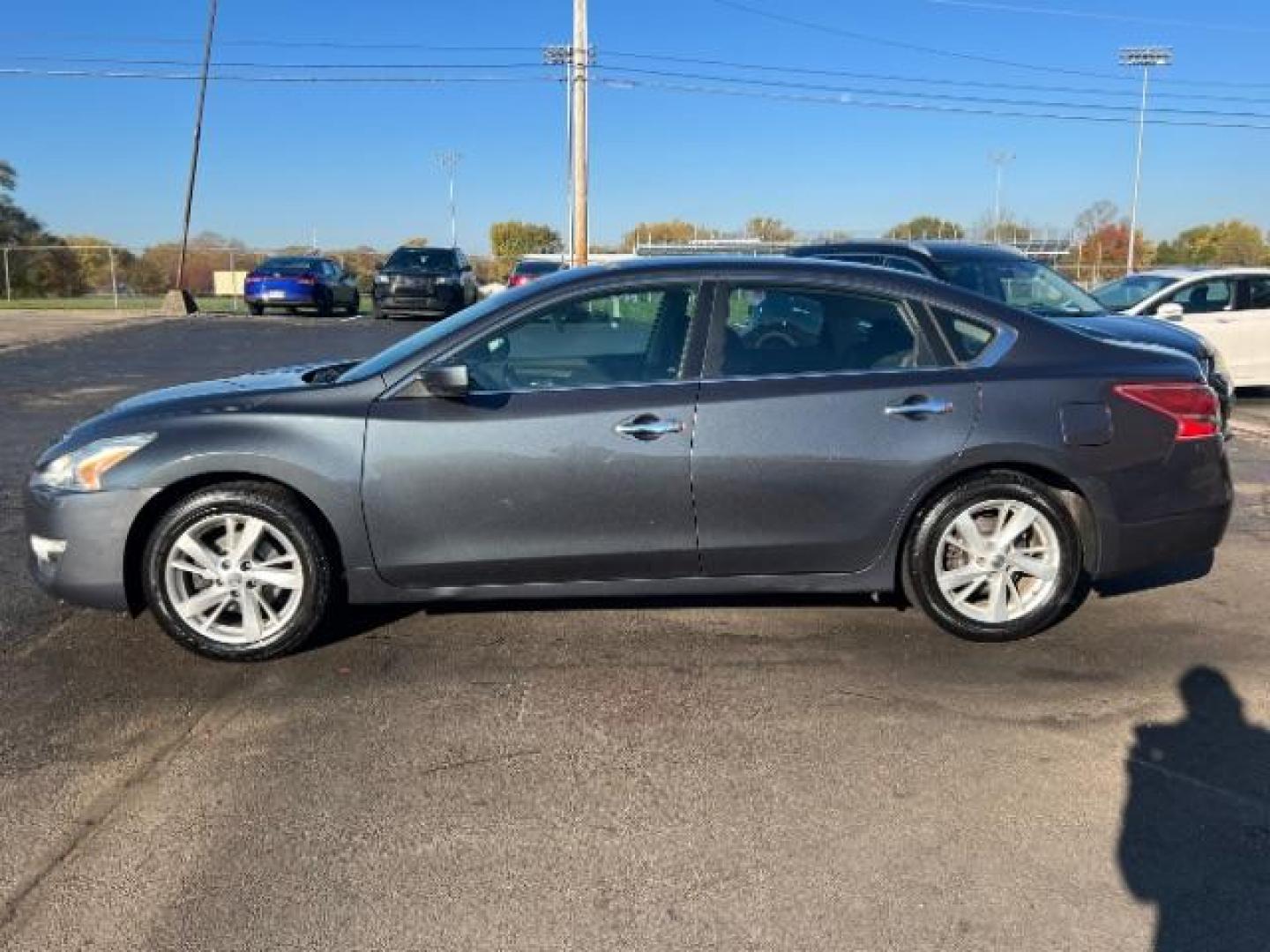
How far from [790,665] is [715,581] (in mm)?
450

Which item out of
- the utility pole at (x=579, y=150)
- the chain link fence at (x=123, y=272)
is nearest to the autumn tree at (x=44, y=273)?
the chain link fence at (x=123, y=272)

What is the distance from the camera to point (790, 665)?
13.3 ft

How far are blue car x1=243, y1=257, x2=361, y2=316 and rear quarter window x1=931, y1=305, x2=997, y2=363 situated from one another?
23315mm

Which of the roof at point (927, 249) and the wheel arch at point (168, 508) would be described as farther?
the roof at point (927, 249)

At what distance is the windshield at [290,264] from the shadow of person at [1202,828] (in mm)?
25026

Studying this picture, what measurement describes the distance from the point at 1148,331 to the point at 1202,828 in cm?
613

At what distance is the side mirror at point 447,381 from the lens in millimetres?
3914

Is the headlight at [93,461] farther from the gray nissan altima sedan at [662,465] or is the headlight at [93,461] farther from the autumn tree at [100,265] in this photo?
the autumn tree at [100,265]

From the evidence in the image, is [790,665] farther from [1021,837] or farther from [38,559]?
[38,559]

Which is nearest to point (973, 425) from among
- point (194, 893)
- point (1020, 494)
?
point (1020, 494)

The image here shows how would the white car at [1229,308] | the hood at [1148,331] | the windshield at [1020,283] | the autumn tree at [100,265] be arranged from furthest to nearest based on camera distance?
1. the autumn tree at [100,265]
2. the white car at [1229,308]
3. the windshield at [1020,283]
4. the hood at [1148,331]

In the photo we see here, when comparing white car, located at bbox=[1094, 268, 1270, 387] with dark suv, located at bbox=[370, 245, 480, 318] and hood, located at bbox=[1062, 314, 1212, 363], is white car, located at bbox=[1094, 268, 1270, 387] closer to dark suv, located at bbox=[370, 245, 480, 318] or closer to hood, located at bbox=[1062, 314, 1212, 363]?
hood, located at bbox=[1062, 314, 1212, 363]

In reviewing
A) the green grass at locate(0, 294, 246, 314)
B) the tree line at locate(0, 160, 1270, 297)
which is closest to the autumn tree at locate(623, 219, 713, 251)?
the tree line at locate(0, 160, 1270, 297)

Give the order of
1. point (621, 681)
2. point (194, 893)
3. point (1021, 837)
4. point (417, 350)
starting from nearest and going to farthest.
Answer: point (194, 893) → point (1021, 837) → point (621, 681) → point (417, 350)
